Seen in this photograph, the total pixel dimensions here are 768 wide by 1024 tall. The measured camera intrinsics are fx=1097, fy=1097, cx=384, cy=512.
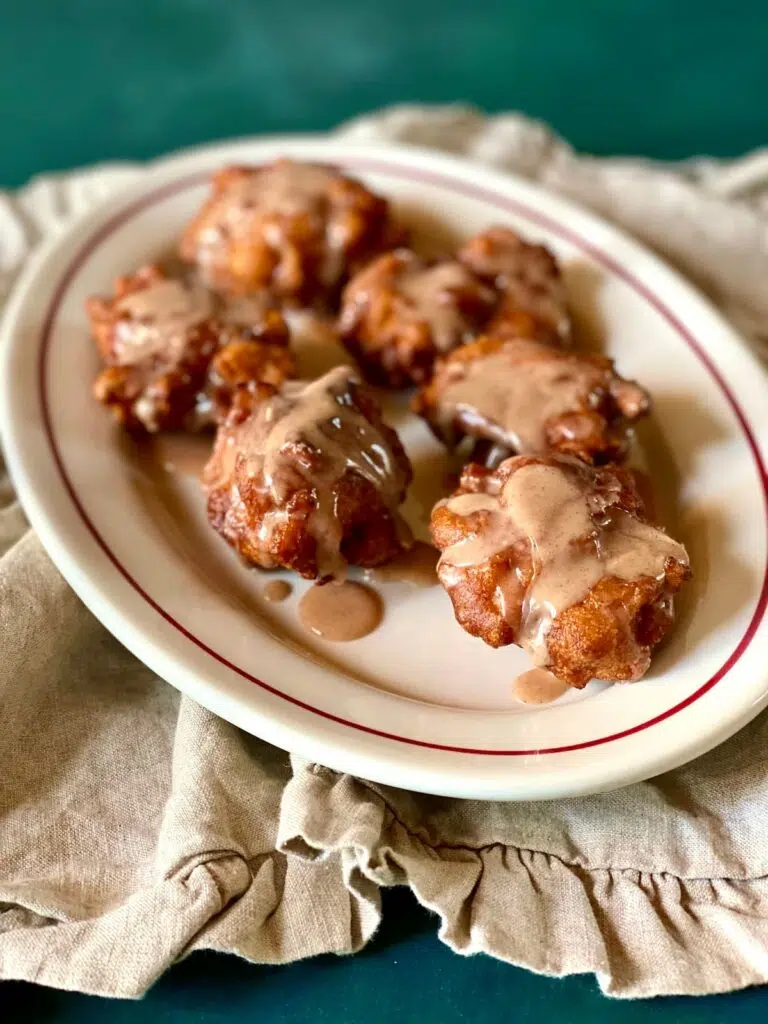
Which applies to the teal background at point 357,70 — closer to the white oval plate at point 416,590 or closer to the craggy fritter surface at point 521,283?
the white oval plate at point 416,590

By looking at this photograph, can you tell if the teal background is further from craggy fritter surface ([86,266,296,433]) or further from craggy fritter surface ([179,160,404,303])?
craggy fritter surface ([86,266,296,433])

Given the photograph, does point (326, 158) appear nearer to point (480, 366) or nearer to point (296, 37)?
point (480, 366)

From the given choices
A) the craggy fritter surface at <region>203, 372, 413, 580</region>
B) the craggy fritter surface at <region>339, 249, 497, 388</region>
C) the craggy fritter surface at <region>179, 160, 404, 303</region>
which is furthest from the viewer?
the craggy fritter surface at <region>179, 160, 404, 303</region>

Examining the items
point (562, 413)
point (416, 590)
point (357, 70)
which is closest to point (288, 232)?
point (562, 413)

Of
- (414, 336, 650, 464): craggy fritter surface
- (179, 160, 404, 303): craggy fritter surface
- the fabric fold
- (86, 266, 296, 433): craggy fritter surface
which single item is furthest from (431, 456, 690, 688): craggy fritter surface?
(179, 160, 404, 303): craggy fritter surface

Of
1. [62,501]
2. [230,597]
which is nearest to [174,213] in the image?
[62,501]

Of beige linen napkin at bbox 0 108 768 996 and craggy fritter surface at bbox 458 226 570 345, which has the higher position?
craggy fritter surface at bbox 458 226 570 345

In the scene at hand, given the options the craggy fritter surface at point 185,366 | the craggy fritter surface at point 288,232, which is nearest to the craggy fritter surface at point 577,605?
the craggy fritter surface at point 185,366

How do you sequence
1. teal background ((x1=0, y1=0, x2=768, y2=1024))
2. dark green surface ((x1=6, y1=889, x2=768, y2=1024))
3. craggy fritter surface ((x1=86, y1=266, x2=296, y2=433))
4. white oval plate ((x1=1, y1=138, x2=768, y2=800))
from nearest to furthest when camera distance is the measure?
1. dark green surface ((x1=6, y1=889, x2=768, y2=1024))
2. white oval plate ((x1=1, y1=138, x2=768, y2=800))
3. craggy fritter surface ((x1=86, y1=266, x2=296, y2=433))
4. teal background ((x1=0, y1=0, x2=768, y2=1024))
